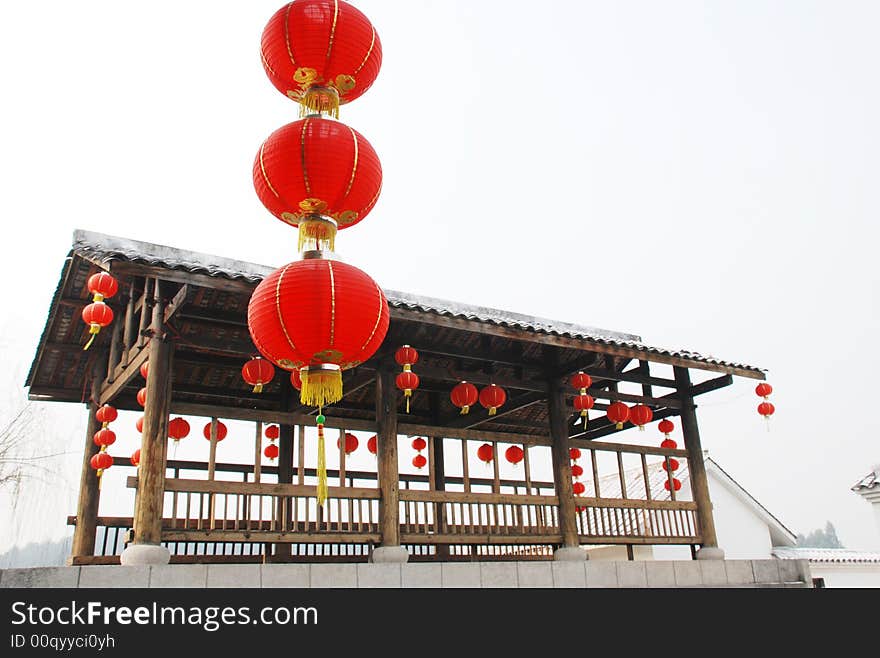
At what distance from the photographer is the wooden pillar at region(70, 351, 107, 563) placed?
10617 millimetres

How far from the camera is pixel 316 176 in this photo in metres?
5.69

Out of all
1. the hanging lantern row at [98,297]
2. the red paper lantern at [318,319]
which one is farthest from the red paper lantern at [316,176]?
the hanging lantern row at [98,297]

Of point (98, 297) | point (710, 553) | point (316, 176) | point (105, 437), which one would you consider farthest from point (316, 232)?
point (710, 553)

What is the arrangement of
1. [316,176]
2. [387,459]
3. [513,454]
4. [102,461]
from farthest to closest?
[513,454] < [102,461] < [387,459] < [316,176]

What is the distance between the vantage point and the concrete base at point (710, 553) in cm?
1171

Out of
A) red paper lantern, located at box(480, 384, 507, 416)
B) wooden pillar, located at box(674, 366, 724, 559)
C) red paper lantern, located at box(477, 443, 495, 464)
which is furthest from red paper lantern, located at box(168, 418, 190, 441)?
wooden pillar, located at box(674, 366, 724, 559)

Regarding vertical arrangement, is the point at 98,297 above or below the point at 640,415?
above

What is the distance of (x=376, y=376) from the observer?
9.95 metres

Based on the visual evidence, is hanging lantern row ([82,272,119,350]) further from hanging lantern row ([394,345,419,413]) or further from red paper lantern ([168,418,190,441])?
hanging lantern row ([394,345,419,413])

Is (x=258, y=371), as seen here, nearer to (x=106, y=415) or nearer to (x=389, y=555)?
(x=389, y=555)

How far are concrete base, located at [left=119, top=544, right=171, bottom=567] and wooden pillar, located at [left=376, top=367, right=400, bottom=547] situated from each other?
2.72m

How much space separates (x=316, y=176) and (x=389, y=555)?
5181 millimetres
